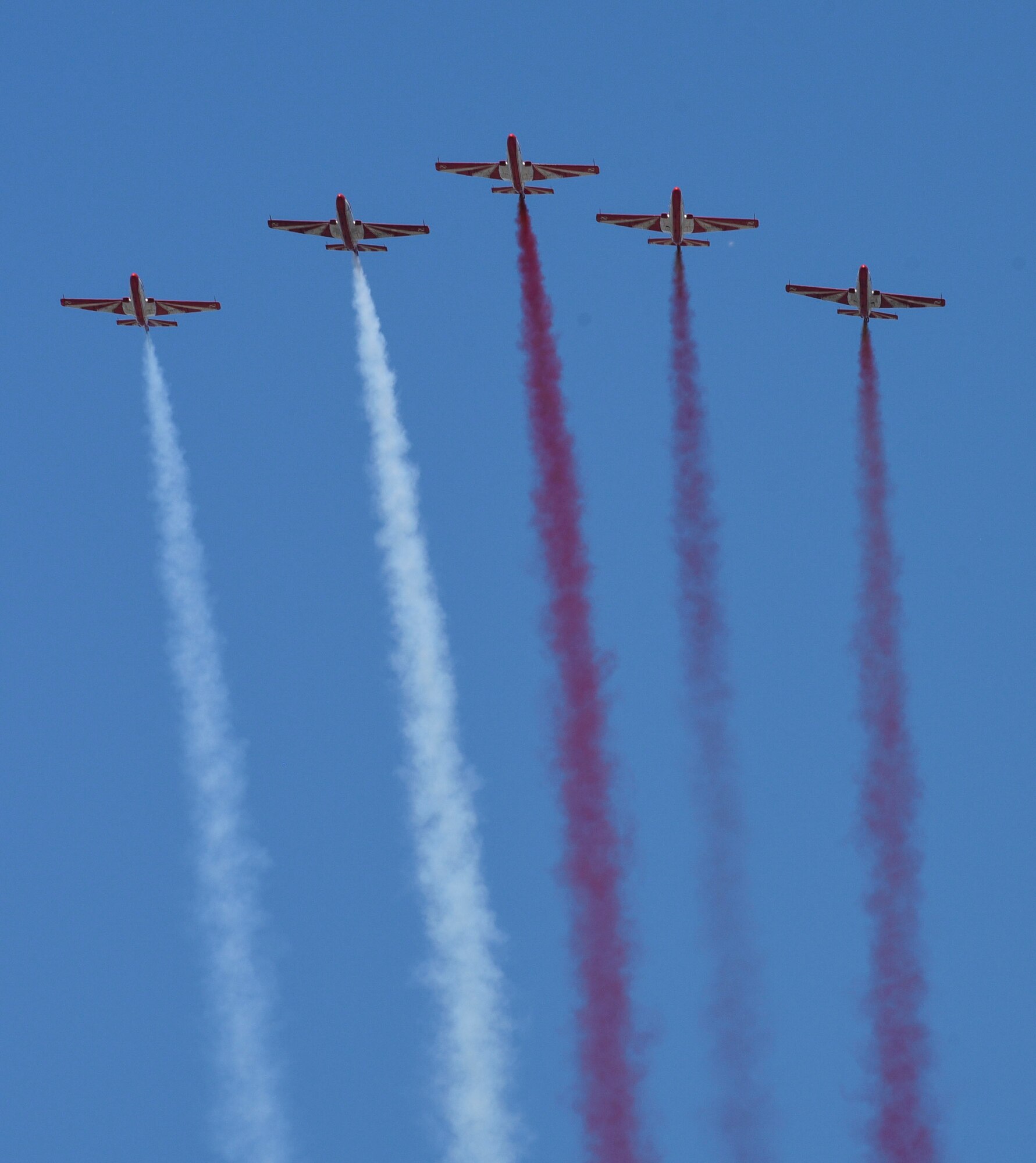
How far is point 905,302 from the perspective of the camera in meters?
61.9

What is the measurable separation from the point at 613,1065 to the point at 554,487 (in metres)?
15.3

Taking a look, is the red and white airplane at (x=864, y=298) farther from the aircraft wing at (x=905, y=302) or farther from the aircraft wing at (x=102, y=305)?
the aircraft wing at (x=102, y=305)

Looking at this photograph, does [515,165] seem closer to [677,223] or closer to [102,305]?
[677,223]

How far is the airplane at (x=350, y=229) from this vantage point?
60.4 m

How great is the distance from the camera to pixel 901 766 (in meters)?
58.9

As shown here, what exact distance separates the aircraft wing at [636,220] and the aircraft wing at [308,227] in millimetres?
7646

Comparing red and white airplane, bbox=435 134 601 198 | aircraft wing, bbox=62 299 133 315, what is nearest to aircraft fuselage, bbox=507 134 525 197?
red and white airplane, bbox=435 134 601 198

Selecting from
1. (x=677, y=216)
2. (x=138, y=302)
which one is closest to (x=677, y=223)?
(x=677, y=216)

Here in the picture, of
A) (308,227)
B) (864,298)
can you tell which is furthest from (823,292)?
(308,227)

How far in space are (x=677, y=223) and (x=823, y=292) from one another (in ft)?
17.1

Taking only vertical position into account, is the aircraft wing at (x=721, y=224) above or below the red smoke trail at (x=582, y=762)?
above

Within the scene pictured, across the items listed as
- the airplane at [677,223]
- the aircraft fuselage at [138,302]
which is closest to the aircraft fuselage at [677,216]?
the airplane at [677,223]

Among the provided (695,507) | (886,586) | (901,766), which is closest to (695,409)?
(695,507)

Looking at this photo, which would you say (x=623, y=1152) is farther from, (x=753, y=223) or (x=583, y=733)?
(x=753, y=223)
